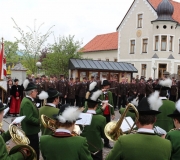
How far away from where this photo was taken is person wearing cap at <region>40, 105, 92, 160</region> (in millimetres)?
3299

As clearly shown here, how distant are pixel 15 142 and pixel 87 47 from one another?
148 feet

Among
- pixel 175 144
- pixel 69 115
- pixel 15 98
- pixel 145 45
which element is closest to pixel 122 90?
pixel 15 98

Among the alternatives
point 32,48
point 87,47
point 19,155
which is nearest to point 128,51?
point 87,47

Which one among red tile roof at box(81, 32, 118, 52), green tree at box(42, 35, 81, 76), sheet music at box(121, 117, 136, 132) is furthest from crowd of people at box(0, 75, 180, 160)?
red tile roof at box(81, 32, 118, 52)

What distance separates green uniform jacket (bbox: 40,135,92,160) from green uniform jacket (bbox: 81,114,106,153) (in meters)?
1.56

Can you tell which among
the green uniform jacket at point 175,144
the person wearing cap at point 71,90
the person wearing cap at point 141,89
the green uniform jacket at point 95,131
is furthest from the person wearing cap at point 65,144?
the person wearing cap at point 141,89

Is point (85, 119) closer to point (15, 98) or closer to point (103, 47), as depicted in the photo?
point (15, 98)

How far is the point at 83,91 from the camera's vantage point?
1594 cm

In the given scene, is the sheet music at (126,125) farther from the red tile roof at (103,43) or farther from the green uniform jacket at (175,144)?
the red tile roof at (103,43)

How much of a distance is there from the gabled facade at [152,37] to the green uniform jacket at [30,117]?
28.1m

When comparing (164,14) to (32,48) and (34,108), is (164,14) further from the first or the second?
(34,108)

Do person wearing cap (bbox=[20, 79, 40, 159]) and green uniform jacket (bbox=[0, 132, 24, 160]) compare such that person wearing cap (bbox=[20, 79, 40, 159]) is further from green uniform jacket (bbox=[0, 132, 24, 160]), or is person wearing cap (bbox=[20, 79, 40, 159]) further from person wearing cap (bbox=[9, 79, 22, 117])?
person wearing cap (bbox=[9, 79, 22, 117])

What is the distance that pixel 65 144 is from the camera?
3.29 meters

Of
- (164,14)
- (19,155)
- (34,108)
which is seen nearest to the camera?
(19,155)
